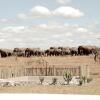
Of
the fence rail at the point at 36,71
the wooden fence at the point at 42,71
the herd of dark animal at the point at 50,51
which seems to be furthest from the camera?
the herd of dark animal at the point at 50,51

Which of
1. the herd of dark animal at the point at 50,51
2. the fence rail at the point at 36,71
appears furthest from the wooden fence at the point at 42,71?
the herd of dark animal at the point at 50,51

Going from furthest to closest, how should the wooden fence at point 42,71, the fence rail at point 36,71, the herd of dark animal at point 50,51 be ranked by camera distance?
the herd of dark animal at point 50,51 < the fence rail at point 36,71 < the wooden fence at point 42,71

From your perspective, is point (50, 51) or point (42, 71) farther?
point (50, 51)

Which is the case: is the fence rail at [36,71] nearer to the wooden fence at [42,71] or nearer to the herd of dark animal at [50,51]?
Result: the wooden fence at [42,71]

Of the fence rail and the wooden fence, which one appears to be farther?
the fence rail

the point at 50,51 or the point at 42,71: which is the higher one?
the point at 50,51

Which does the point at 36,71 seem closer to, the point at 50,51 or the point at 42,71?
the point at 42,71

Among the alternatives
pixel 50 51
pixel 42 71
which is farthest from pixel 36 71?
pixel 50 51

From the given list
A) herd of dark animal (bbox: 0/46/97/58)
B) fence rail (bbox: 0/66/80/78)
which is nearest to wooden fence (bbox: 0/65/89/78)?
fence rail (bbox: 0/66/80/78)

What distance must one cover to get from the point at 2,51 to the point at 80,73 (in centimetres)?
11239

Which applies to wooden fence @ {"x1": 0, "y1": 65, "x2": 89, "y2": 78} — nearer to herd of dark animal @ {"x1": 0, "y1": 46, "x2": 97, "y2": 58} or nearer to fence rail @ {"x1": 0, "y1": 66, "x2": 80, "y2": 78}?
fence rail @ {"x1": 0, "y1": 66, "x2": 80, "y2": 78}

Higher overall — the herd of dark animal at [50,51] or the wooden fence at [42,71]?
the herd of dark animal at [50,51]

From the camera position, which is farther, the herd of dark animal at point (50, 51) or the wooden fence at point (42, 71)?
the herd of dark animal at point (50, 51)
